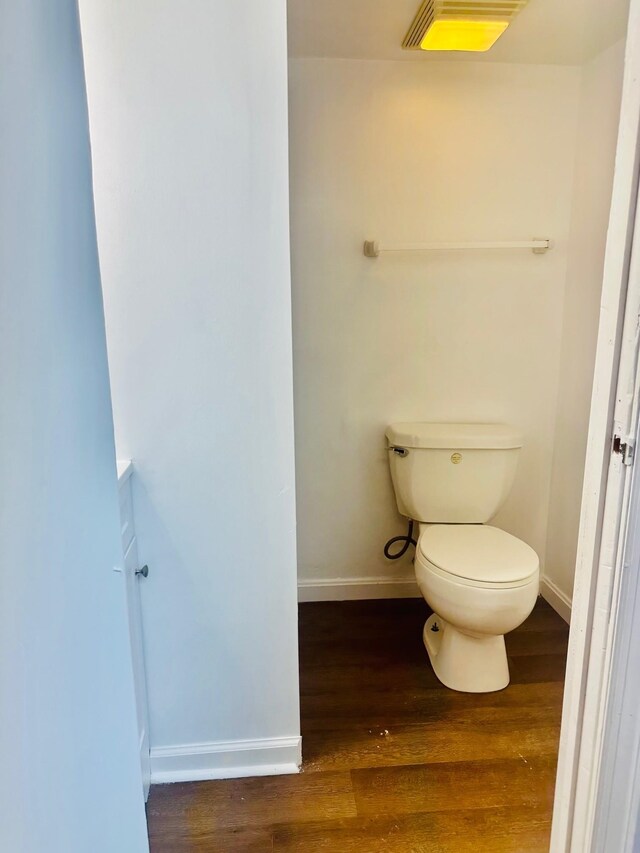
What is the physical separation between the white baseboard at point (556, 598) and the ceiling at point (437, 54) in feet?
6.48

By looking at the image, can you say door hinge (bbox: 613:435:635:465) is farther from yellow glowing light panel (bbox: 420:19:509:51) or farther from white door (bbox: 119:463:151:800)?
yellow glowing light panel (bbox: 420:19:509:51)

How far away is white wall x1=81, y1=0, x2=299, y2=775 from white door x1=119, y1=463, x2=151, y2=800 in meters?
0.02

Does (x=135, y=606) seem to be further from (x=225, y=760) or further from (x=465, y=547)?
(x=465, y=547)

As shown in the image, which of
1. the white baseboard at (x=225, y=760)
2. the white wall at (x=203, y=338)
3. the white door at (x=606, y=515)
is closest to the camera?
the white door at (x=606, y=515)

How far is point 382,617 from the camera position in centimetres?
224

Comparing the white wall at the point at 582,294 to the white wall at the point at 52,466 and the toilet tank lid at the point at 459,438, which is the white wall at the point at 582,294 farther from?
the white wall at the point at 52,466

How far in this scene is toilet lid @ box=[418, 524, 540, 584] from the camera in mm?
1652

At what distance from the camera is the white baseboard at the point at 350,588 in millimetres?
2357

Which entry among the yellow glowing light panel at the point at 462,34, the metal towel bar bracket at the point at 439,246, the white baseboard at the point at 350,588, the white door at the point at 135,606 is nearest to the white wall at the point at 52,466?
the white door at the point at 135,606

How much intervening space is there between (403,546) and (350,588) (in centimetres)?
29

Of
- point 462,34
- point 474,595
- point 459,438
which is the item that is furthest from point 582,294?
point 474,595

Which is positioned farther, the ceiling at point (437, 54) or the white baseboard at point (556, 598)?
the white baseboard at point (556, 598)

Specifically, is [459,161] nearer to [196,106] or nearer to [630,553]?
[196,106]

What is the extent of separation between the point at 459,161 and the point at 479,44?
0.40 meters
